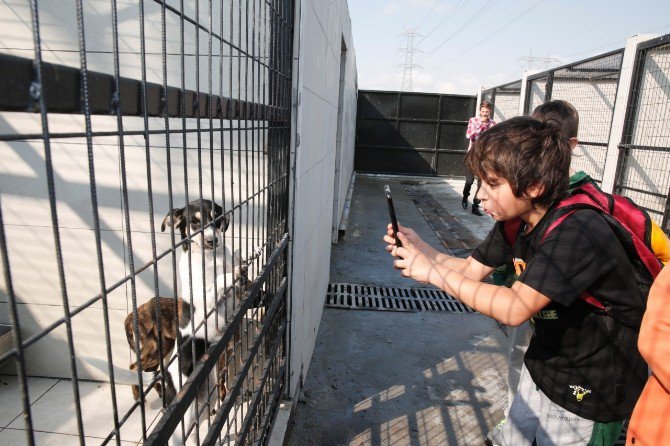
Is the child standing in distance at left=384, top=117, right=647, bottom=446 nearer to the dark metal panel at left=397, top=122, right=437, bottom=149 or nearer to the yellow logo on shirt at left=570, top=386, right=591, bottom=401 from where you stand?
the yellow logo on shirt at left=570, top=386, right=591, bottom=401

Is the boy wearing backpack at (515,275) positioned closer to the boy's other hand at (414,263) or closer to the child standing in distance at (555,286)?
the child standing in distance at (555,286)

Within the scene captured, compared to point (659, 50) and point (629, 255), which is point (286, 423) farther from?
point (659, 50)

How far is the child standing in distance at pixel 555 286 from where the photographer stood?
1537mm

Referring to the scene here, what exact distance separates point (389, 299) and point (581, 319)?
3.34 meters

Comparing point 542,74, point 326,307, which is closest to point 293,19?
point 326,307

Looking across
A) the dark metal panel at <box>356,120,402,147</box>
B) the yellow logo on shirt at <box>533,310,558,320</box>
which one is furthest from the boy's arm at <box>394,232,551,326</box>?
the dark metal panel at <box>356,120,402,147</box>

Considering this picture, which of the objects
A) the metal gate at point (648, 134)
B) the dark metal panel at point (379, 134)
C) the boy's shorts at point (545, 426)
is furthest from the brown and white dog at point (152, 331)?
the dark metal panel at point (379, 134)

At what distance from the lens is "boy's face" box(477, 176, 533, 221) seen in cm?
171

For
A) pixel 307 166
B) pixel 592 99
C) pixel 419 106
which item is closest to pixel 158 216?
pixel 307 166

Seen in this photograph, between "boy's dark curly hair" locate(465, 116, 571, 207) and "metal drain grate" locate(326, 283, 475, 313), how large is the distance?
3.21 metres

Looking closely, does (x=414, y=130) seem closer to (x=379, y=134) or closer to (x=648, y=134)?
(x=379, y=134)

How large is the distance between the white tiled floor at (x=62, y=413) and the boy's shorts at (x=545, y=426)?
6.91 ft

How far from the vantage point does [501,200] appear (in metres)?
1.74

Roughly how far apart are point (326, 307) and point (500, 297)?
3239 millimetres
